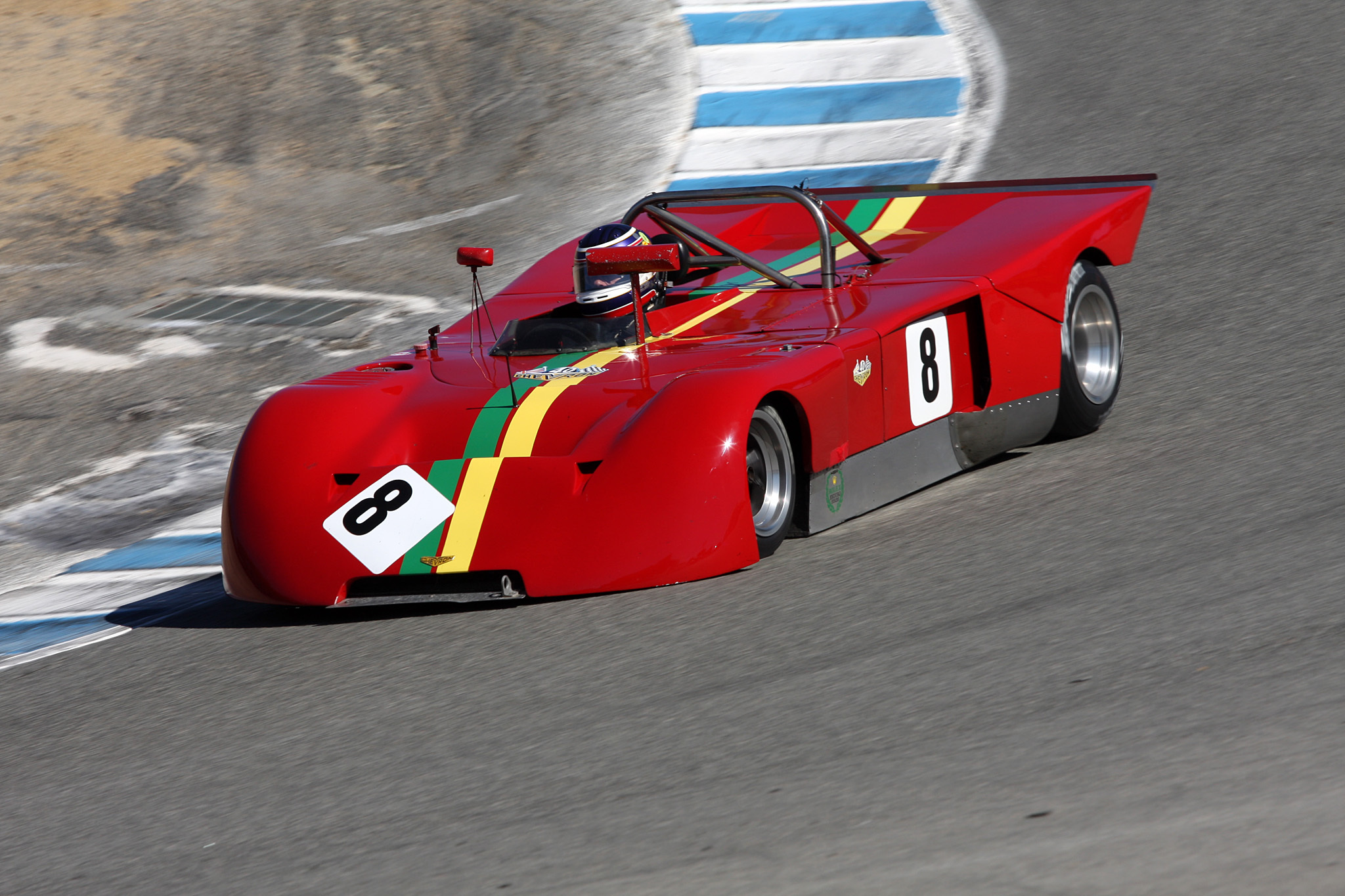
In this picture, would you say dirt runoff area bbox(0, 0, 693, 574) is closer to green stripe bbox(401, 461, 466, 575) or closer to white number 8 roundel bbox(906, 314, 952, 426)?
green stripe bbox(401, 461, 466, 575)

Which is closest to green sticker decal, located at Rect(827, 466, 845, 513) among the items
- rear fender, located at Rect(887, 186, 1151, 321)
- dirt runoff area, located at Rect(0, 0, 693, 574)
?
rear fender, located at Rect(887, 186, 1151, 321)

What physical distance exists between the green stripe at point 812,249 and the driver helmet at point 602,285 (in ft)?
1.32

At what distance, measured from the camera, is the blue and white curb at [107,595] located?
209 inches

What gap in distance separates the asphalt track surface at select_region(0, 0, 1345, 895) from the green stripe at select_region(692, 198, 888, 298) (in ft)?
3.80

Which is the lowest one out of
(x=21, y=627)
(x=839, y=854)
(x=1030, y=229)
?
(x=21, y=627)

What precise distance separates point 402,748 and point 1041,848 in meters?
1.55

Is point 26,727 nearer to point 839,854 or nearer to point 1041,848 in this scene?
point 839,854

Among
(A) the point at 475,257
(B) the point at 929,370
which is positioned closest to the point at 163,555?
(A) the point at 475,257

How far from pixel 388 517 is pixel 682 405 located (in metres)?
0.91

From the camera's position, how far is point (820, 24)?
13.2 meters

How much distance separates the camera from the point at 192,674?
4641 mm

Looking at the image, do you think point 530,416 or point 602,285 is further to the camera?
point 602,285

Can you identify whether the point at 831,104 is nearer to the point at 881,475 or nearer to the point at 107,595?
the point at 881,475

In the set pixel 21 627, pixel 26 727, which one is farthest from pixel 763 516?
pixel 21 627
